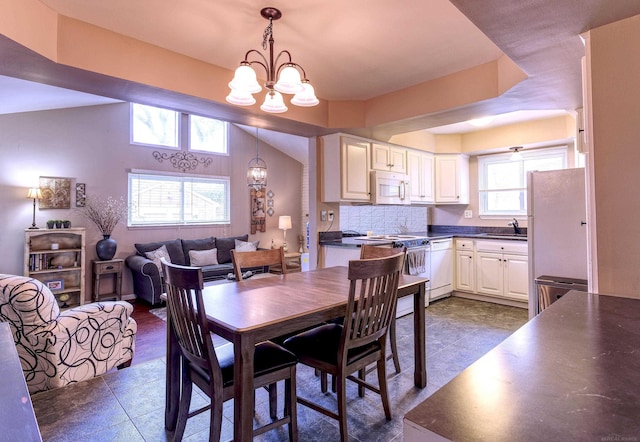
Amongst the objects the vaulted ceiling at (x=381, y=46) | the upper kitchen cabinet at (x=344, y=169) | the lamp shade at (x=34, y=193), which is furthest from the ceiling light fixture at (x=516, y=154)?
the lamp shade at (x=34, y=193)

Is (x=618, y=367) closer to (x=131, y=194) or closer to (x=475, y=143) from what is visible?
(x=475, y=143)

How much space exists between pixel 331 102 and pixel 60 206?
422 centimetres

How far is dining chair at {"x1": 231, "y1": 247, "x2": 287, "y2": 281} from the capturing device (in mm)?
2396

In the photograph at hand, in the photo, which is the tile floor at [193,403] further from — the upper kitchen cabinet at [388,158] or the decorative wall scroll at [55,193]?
the decorative wall scroll at [55,193]

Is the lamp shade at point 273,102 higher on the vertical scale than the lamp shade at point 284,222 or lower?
higher

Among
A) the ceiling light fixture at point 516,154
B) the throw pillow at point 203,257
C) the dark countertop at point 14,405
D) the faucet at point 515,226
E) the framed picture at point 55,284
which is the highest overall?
the ceiling light fixture at point 516,154

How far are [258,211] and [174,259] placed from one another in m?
2.04

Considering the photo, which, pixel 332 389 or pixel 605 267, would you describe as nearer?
pixel 605 267

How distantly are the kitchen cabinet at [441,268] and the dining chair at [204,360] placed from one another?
124 inches

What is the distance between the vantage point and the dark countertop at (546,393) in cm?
54

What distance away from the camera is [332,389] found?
227cm

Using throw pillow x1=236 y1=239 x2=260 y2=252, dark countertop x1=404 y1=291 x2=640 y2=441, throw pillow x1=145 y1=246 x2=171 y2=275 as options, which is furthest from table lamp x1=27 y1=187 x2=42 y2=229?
dark countertop x1=404 y1=291 x2=640 y2=441

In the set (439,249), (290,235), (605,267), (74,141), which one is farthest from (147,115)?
(605,267)

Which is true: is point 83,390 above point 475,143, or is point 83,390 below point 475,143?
below
